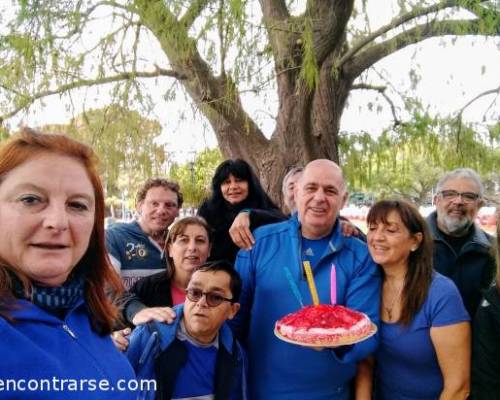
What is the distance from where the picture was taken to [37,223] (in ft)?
3.38

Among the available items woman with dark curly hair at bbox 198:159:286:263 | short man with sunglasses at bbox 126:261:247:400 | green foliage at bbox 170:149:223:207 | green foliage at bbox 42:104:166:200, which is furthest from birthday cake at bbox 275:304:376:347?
green foliage at bbox 170:149:223:207

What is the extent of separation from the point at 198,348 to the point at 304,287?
0.59 m

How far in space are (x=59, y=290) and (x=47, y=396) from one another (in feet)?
0.82

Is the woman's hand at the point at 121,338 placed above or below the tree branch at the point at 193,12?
below

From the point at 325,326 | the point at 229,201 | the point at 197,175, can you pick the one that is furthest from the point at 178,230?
the point at 197,175

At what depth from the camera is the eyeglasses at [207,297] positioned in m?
1.98

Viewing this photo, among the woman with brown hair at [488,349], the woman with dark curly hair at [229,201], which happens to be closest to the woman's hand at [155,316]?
the woman with dark curly hair at [229,201]

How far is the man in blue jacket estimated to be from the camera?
2.07m

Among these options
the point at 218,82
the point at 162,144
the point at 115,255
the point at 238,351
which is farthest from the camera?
the point at 162,144

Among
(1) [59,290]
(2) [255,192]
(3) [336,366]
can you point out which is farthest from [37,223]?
(2) [255,192]

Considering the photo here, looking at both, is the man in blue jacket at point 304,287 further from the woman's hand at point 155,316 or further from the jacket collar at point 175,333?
the woman's hand at point 155,316

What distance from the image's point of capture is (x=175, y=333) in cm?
191

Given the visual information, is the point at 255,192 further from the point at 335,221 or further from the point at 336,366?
the point at 336,366

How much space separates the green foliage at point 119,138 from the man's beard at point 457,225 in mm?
2665
